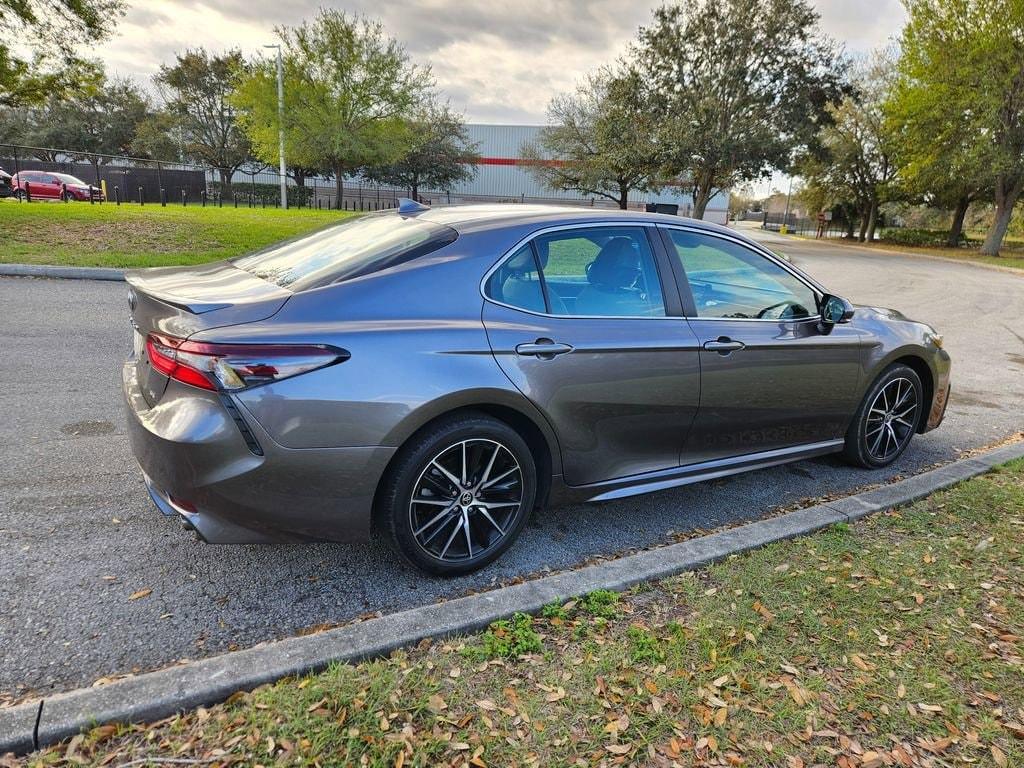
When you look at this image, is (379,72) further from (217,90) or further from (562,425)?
(562,425)

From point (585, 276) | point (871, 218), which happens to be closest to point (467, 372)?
point (585, 276)

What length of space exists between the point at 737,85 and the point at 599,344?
109 feet

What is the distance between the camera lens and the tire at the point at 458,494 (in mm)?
2771

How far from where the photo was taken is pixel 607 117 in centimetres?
3391

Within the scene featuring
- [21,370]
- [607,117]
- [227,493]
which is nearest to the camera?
[227,493]

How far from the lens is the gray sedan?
2529 millimetres

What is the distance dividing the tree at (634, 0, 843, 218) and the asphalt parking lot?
2836cm

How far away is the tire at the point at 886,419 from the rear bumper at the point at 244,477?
3360 millimetres

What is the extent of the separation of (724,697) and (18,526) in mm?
3238

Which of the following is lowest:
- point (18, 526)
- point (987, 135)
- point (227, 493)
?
point (18, 526)

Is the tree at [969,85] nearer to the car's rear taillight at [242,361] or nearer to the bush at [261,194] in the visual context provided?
the bush at [261,194]

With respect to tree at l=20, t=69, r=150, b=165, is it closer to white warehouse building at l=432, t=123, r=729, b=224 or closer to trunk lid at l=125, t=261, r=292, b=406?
white warehouse building at l=432, t=123, r=729, b=224

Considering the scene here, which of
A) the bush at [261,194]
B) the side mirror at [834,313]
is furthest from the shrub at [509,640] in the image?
the bush at [261,194]

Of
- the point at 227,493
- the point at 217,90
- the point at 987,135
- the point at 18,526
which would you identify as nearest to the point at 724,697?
the point at 227,493
